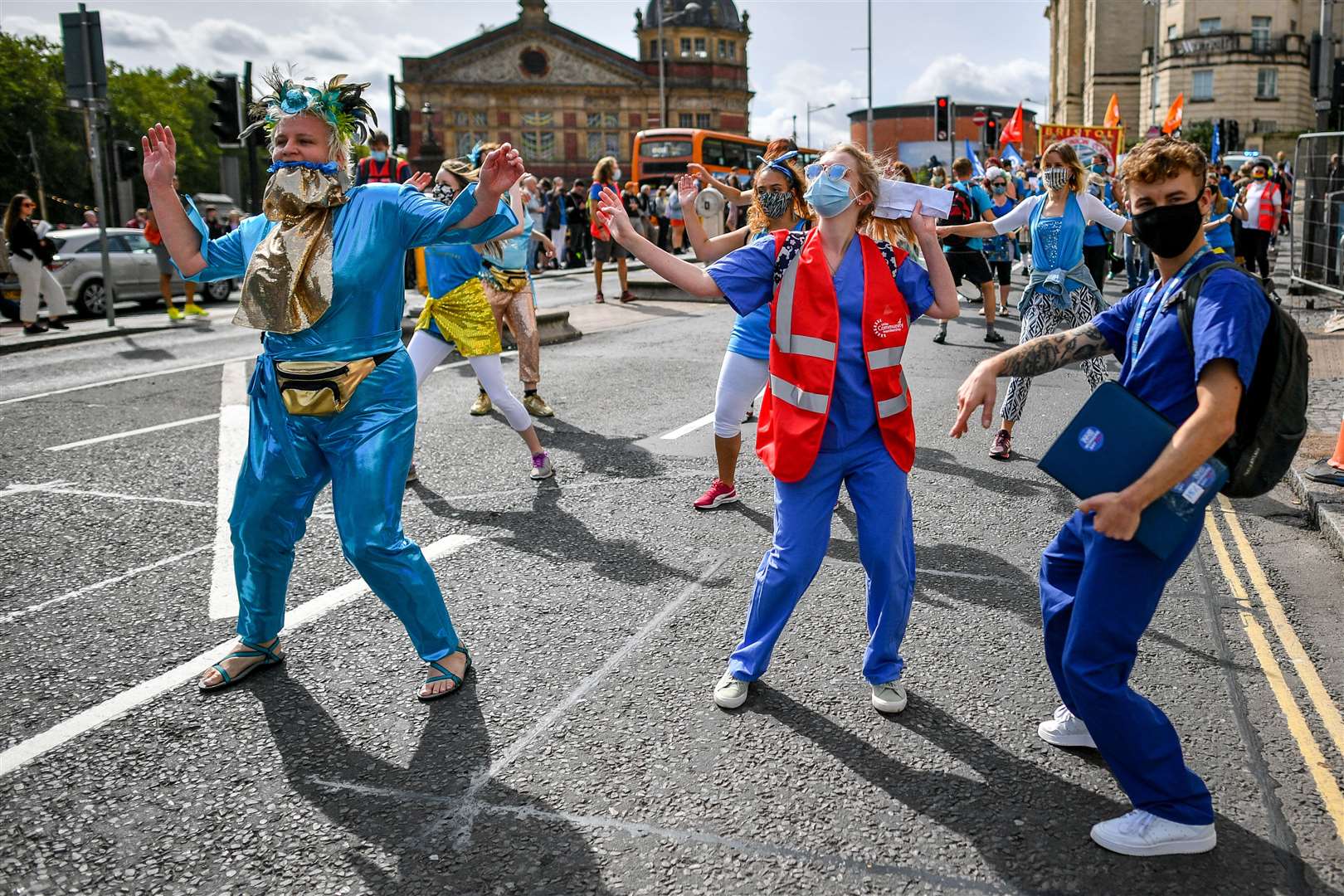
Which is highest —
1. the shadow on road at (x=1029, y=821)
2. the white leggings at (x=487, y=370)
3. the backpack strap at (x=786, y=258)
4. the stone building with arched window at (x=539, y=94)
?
the stone building with arched window at (x=539, y=94)

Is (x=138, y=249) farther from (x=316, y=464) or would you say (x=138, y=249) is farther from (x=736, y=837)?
(x=736, y=837)

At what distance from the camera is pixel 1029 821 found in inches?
114

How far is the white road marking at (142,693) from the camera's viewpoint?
11.1 feet

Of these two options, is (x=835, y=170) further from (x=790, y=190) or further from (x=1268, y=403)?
(x=1268, y=403)

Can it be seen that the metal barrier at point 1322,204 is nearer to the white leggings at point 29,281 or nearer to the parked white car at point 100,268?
the parked white car at point 100,268

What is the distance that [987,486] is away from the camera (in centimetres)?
638

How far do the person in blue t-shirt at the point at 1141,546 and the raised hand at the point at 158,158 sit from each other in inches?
105

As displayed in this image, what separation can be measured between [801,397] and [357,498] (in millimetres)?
1433

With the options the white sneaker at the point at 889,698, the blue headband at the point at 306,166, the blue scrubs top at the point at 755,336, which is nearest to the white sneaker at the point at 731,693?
the white sneaker at the point at 889,698

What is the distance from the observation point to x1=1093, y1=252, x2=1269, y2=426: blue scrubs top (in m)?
2.41

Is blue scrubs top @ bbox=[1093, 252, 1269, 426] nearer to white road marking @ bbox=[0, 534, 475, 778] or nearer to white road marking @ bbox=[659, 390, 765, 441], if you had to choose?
white road marking @ bbox=[0, 534, 475, 778]

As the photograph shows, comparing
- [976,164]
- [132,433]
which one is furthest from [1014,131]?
[132,433]

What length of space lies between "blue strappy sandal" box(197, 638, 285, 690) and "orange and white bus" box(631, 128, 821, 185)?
36.6m

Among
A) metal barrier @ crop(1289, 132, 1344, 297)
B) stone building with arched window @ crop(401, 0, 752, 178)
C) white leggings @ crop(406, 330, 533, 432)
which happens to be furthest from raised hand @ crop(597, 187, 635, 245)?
stone building with arched window @ crop(401, 0, 752, 178)
